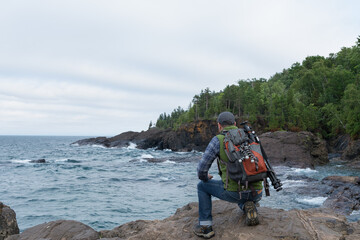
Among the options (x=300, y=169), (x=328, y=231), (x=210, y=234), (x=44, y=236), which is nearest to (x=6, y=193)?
(x=44, y=236)

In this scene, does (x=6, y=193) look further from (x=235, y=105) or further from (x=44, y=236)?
(x=235, y=105)

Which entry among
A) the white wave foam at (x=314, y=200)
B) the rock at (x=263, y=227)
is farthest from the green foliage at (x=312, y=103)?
the rock at (x=263, y=227)

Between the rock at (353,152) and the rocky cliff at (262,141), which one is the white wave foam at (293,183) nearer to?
the rocky cliff at (262,141)

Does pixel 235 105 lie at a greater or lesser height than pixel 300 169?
greater

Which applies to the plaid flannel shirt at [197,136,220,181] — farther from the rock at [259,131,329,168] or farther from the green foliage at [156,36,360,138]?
the green foliage at [156,36,360,138]

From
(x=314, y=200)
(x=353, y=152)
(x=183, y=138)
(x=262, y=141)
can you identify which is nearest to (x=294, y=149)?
(x=262, y=141)

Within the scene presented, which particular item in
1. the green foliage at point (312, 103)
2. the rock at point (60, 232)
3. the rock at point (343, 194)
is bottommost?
the rock at point (343, 194)

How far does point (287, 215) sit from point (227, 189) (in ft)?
5.85

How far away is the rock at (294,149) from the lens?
118ft

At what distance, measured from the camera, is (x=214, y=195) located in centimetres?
530

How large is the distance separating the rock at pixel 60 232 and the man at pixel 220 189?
9.45 feet

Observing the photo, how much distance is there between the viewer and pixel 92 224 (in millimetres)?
13484

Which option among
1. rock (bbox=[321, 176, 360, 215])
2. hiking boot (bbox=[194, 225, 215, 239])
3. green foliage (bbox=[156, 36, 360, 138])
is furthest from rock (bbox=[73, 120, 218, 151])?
hiking boot (bbox=[194, 225, 215, 239])

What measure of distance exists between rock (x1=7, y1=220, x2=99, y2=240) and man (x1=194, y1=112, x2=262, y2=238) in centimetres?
288
